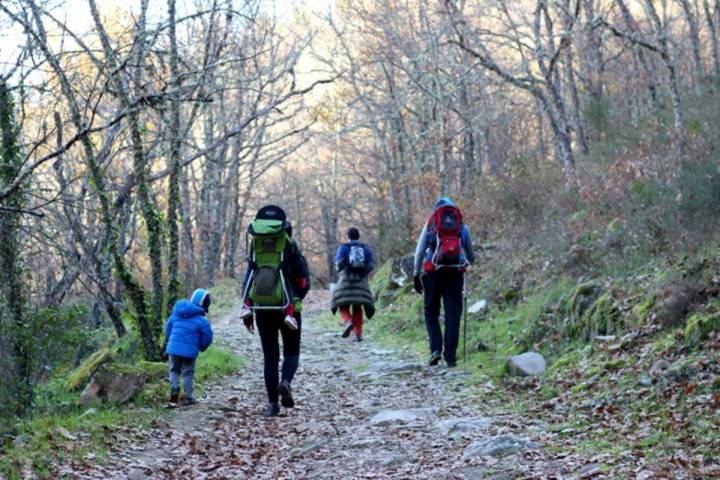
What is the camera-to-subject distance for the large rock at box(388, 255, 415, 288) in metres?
20.3

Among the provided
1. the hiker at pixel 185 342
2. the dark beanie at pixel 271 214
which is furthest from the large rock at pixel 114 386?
the dark beanie at pixel 271 214

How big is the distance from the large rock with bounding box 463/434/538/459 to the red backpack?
14.5 ft

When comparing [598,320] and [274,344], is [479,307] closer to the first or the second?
[598,320]

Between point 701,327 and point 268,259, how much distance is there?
170 inches

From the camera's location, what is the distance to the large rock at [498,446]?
6270mm

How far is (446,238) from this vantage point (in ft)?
35.7

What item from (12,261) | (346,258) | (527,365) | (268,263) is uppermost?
(12,261)

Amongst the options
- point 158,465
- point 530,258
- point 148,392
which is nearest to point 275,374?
point 148,392

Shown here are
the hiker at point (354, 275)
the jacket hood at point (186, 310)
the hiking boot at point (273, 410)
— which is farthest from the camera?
the hiker at point (354, 275)

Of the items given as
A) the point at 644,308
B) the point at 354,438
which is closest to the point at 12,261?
the point at 354,438

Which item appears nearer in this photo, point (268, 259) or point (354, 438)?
point (354, 438)

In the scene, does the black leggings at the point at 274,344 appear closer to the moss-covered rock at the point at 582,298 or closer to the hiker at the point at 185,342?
the hiker at the point at 185,342

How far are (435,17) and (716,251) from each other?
2013 centimetres

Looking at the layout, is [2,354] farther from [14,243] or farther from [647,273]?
[647,273]
